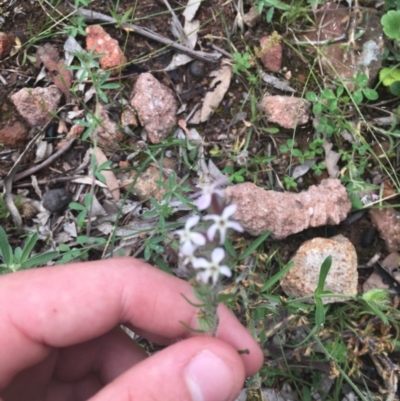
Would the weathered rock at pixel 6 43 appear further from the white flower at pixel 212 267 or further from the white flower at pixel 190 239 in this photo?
the white flower at pixel 212 267

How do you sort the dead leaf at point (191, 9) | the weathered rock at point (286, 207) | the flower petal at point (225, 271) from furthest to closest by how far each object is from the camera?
the dead leaf at point (191, 9) → the weathered rock at point (286, 207) → the flower petal at point (225, 271)

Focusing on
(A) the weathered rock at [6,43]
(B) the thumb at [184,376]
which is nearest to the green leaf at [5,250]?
(B) the thumb at [184,376]

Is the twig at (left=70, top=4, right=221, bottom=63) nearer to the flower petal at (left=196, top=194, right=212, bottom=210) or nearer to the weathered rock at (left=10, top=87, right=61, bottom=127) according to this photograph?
the weathered rock at (left=10, top=87, right=61, bottom=127)

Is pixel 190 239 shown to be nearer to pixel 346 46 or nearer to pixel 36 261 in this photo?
pixel 36 261

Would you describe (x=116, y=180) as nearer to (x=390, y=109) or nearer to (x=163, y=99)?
(x=163, y=99)

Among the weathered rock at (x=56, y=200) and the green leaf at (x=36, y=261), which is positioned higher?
the green leaf at (x=36, y=261)

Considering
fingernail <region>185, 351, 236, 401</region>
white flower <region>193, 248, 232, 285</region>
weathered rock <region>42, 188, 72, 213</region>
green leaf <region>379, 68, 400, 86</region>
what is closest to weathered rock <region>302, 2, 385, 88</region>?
green leaf <region>379, 68, 400, 86</region>
